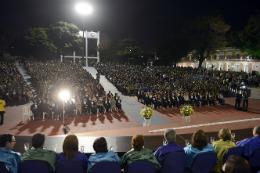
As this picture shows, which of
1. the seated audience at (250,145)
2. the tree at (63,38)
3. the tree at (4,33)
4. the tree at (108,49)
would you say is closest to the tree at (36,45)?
the tree at (63,38)

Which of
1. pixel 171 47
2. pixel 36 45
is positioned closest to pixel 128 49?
pixel 171 47

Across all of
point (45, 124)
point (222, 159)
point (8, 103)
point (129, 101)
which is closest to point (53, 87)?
point (8, 103)

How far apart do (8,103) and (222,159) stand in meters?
17.8

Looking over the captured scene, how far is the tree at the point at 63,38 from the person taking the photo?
43.4 metres

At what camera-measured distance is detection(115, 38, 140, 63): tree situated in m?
49.4

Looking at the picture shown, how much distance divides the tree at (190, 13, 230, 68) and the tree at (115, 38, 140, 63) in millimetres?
17877

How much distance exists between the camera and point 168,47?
4088 centimetres

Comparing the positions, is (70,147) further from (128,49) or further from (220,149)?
(128,49)

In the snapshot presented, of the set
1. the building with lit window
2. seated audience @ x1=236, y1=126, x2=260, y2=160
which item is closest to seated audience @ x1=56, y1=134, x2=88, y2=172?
seated audience @ x1=236, y1=126, x2=260, y2=160

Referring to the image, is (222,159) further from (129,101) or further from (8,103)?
(8,103)

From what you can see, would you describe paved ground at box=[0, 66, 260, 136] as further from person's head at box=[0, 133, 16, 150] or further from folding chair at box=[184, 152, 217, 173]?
person's head at box=[0, 133, 16, 150]

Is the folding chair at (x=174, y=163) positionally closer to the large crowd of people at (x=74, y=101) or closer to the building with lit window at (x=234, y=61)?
the large crowd of people at (x=74, y=101)

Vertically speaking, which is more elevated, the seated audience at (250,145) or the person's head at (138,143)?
the person's head at (138,143)

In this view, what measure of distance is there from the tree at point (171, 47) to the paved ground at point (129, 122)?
1029 inches
